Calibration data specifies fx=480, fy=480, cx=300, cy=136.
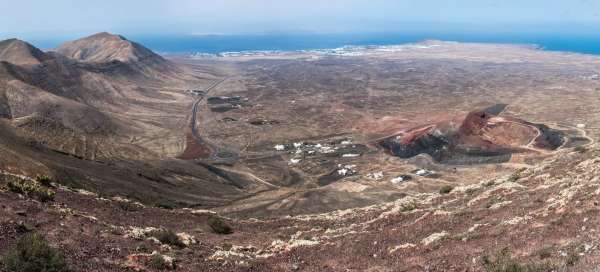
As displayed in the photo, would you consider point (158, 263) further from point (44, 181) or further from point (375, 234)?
point (44, 181)

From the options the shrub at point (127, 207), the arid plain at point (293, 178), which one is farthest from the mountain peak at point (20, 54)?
the shrub at point (127, 207)

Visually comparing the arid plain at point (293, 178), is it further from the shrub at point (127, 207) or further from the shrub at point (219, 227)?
the shrub at point (219, 227)

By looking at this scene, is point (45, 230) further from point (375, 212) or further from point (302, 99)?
point (302, 99)

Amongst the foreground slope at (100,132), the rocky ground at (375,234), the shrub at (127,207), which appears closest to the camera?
the rocky ground at (375,234)

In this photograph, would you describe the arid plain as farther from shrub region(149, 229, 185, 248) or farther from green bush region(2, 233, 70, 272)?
green bush region(2, 233, 70, 272)

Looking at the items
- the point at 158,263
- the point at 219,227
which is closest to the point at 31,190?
the point at 219,227

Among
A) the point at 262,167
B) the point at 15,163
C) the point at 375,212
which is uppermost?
the point at 15,163

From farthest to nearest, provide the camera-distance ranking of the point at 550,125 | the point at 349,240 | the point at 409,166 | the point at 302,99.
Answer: the point at 302,99 → the point at 550,125 → the point at 409,166 → the point at 349,240

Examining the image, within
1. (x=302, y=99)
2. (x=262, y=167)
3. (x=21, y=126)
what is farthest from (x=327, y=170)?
(x=302, y=99)
